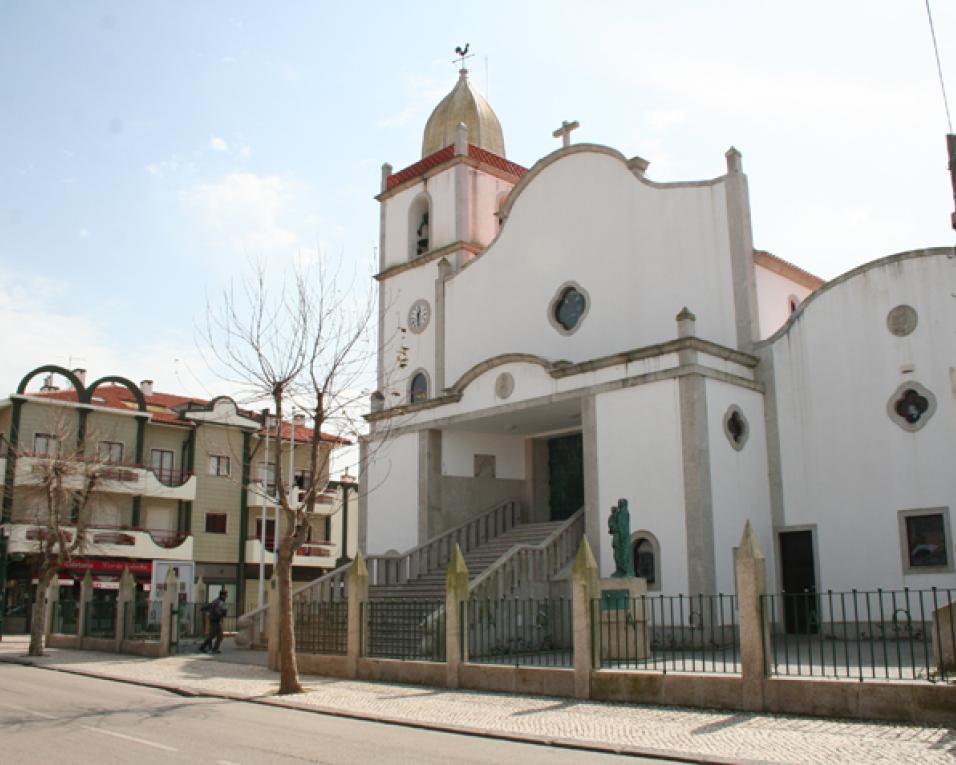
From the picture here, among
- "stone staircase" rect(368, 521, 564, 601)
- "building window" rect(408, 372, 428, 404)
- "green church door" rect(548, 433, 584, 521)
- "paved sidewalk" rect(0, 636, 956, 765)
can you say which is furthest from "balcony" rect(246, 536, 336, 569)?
"paved sidewalk" rect(0, 636, 956, 765)

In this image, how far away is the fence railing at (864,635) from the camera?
12.0 m

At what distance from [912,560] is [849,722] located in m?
9.85

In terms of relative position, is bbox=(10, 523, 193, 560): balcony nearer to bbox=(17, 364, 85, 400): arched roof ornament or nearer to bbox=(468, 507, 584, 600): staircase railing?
bbox=(17, 364, 85, 400): arched roof ornament

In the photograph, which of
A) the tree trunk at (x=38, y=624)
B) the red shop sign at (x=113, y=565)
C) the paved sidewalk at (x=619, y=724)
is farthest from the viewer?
the red shop sign at (x=113, y=565)

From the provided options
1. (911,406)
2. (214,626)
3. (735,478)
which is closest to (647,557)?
(735,478)

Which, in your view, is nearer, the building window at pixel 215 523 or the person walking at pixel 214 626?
the person walking at pixel 214 626

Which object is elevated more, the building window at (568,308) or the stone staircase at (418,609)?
the building window at (568,308)

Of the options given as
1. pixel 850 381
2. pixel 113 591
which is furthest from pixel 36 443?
pixel 850 381

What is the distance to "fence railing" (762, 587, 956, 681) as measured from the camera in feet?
39.3

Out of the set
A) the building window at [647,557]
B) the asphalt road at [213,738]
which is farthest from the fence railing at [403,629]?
the building window at [647,557]

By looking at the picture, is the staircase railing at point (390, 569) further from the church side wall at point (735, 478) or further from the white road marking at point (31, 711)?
the white road marking at point (31, 711)

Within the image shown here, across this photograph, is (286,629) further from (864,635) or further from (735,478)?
(864,635)

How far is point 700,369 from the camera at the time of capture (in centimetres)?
2017

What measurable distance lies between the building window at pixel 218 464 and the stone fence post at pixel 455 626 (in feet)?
97.8
